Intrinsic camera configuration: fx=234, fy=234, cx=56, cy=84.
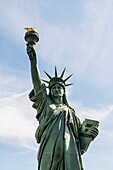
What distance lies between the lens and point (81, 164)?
7.98 meters

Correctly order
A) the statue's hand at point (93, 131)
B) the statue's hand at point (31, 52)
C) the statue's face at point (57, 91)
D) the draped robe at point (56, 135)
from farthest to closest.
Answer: the statue's face at point (57, 91) → the statue's hand at point (31, 52) → the statue's hand at point (93, 131) → the draped robe at point (56, 135)

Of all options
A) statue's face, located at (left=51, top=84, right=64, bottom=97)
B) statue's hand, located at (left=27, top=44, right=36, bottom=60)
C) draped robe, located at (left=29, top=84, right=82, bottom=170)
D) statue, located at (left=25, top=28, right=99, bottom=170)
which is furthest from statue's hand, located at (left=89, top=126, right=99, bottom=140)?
statue's hand, located at (left=27, top=44, right=36, bottom=60)

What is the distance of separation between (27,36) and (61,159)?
504 cm

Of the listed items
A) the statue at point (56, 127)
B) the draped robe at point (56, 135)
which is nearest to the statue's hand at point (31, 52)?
the statue at point (56, 127)

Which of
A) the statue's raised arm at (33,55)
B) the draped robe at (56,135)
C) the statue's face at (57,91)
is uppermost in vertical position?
the statue's raised arm at (33,55)

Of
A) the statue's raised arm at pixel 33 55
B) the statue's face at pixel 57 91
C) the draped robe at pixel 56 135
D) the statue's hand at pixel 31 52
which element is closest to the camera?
the draped robe at pixel 56 135

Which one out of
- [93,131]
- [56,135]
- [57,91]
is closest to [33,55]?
[57,91]

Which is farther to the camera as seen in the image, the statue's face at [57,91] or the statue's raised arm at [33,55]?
the statue's face at [57,91]

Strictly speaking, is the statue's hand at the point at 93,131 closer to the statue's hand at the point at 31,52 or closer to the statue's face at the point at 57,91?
the statue's face at the point at 57,91

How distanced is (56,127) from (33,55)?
3118 mm

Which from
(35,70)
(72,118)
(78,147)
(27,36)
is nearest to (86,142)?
(78,147)

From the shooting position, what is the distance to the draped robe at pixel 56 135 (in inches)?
300

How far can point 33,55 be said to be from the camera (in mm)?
9461

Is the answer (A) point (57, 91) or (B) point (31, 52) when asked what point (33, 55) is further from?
(A) point (57, 91)
